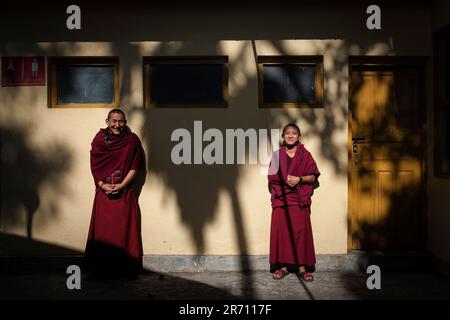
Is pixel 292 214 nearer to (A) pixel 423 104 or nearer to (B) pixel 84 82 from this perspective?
(A) pixel 423 104

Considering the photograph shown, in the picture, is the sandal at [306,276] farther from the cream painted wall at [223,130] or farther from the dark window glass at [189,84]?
the dark window glass at [189,84]

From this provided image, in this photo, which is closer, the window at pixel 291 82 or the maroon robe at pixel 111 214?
the maroon robe at pixel 111 214

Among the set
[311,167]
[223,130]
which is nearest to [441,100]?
[311,167]

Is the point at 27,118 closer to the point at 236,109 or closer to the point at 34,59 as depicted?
the point at 34,59

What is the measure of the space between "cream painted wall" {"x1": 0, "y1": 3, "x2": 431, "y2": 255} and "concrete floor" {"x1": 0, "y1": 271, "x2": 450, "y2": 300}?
39cm

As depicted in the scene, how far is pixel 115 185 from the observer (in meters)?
4.72

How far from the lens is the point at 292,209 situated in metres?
4.84

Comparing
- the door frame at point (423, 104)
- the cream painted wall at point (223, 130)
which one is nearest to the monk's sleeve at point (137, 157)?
the cream painted wall at point (223, 130)

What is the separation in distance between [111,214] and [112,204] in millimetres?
112

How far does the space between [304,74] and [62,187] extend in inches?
127

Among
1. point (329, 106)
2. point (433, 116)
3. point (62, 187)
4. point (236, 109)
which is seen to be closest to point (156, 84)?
point (236, 109)

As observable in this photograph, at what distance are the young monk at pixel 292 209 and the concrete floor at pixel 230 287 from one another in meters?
0.23

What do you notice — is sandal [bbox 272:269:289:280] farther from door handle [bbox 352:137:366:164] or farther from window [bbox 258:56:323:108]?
window [bbox 258:56:323:108]

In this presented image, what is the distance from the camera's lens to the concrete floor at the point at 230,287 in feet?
13.9
